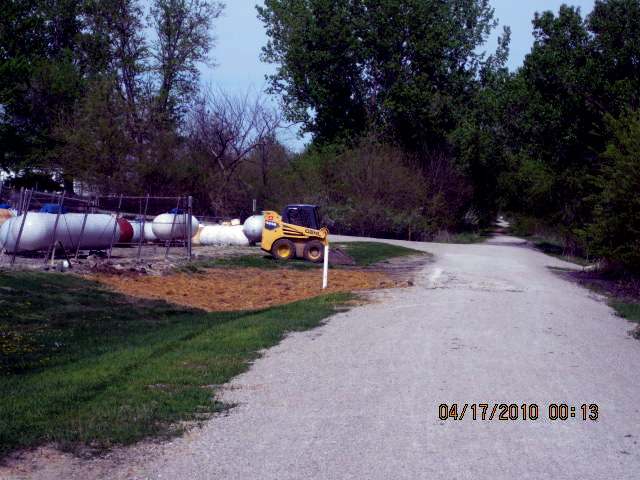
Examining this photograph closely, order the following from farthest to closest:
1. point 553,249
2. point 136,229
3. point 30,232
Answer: point 553,249
point 136,229
point 30,232

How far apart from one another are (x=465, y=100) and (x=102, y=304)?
49425mm

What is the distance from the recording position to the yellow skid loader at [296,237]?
31.8 meters

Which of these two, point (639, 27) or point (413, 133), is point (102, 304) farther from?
point (413, 133)

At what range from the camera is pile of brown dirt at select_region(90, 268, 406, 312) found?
20719 mm

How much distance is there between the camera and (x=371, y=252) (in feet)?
126

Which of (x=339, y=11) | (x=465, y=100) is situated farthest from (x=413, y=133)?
(x=339, y=11)

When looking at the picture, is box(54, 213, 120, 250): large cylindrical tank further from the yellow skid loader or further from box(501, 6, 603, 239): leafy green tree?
box(501, 6, 603, 239): leafy green tree

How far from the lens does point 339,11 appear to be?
5988 cm

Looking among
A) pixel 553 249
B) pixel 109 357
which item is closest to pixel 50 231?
pixel 109 357

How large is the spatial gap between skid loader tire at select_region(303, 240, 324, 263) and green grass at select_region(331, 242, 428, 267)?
6.21 feet

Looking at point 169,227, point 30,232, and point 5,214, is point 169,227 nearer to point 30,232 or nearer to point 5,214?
point 5,214
